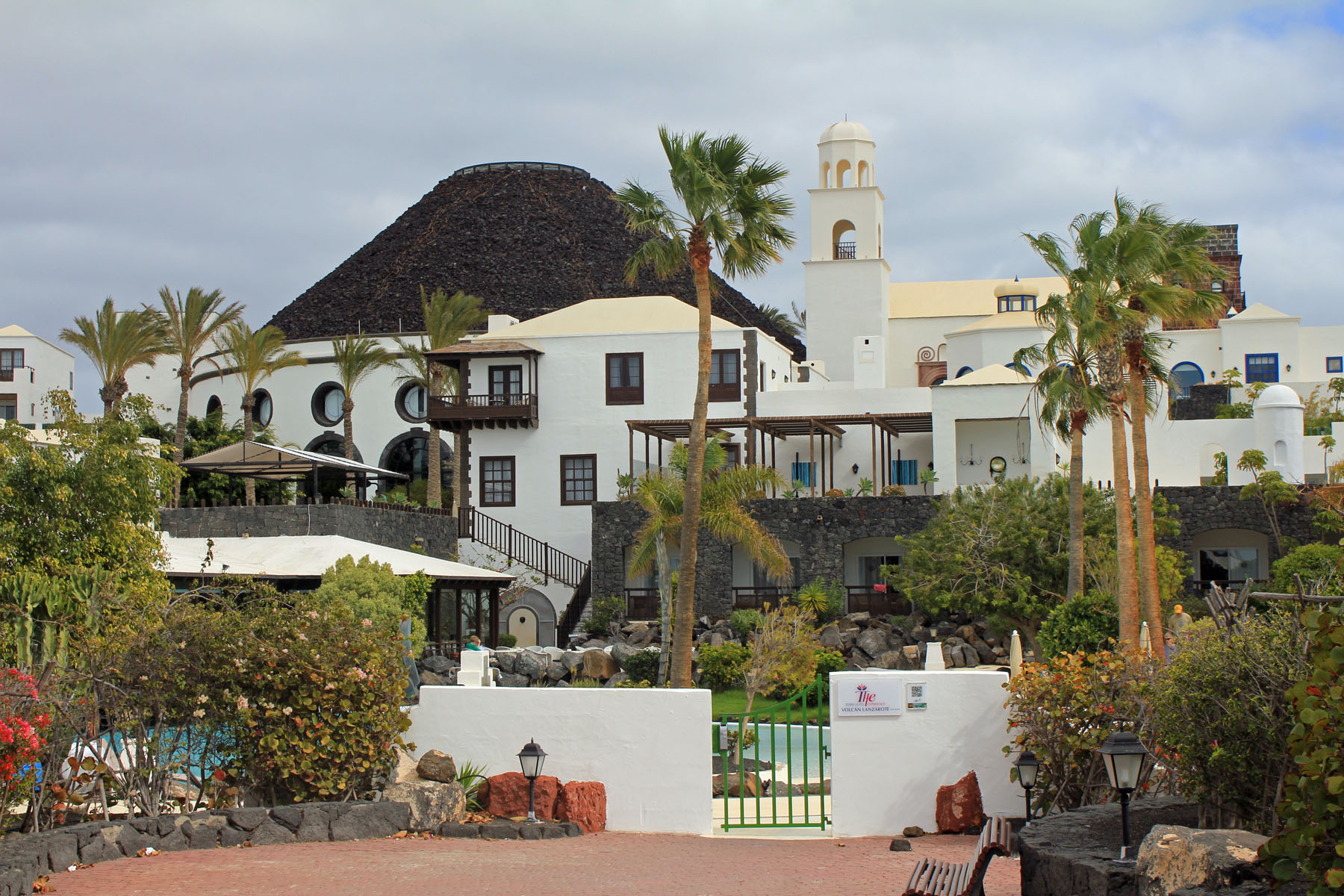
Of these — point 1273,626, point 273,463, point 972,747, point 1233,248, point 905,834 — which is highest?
point 1233,248

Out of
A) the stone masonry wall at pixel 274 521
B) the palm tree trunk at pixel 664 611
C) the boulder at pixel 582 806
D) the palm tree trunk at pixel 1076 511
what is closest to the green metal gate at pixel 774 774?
the boulder at pixel 582 806

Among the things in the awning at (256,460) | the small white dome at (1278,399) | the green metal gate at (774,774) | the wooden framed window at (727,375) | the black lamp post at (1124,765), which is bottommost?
the green metal gate at (774,774)

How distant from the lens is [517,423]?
1489 inches

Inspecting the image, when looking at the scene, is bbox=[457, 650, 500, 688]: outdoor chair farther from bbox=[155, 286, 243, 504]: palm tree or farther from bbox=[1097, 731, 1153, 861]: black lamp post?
bbox=[155, 286, 243, 504]: palm tree

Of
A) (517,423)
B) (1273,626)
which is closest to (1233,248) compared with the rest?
(517,423)

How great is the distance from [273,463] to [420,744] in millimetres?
16450

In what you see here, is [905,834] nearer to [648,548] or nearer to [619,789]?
[619,789]

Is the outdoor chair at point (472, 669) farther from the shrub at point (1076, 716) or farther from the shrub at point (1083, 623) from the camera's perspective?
the shrub at point (1083, 623)

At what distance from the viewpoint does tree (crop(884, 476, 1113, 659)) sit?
26.6m

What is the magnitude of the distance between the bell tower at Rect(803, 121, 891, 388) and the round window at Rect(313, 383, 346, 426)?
16.2m

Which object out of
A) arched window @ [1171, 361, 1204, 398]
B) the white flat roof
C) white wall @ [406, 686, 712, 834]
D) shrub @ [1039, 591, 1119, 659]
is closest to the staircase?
the white flat roof

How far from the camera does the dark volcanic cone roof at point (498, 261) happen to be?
168 feet

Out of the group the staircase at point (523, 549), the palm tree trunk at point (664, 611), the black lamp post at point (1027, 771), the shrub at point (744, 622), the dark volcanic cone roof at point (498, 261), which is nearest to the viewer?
the black lamp post at point (1027, 771)

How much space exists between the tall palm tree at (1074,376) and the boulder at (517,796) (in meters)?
9.54
